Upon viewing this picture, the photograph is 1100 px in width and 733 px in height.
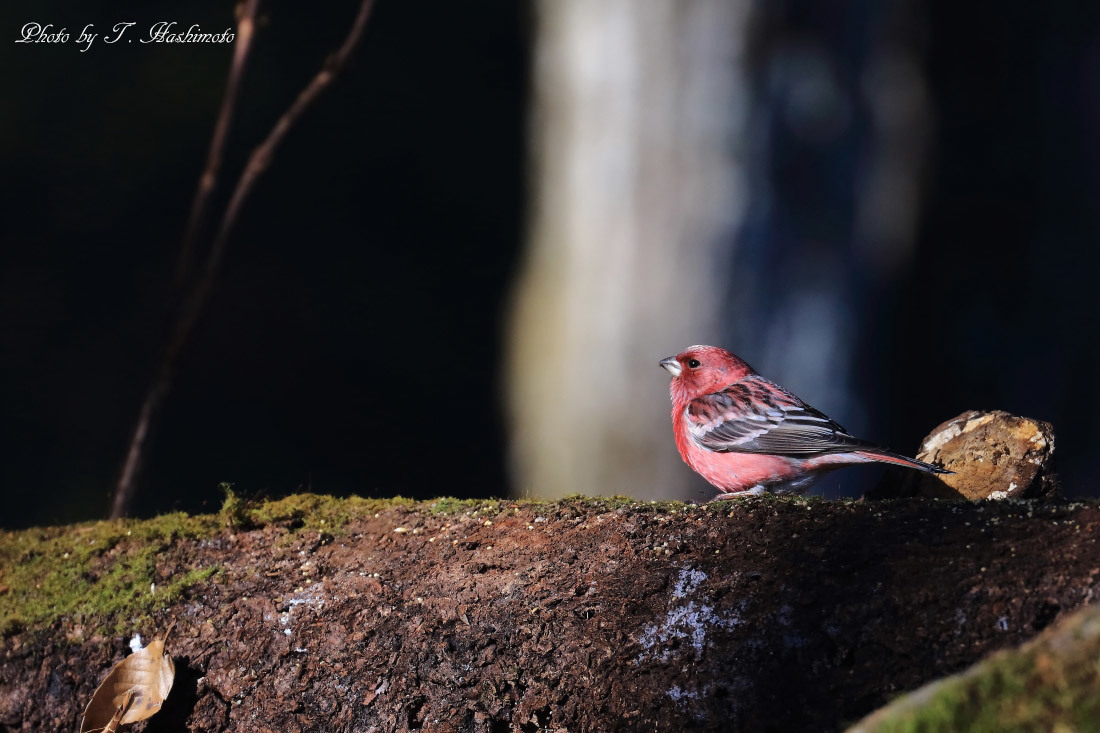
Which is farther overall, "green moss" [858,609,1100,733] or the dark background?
the dark background

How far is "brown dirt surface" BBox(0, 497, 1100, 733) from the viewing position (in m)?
2.07

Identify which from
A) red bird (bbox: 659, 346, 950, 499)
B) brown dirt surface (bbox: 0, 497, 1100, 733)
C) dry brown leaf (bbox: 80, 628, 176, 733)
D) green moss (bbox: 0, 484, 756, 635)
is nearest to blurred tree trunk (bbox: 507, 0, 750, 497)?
red bird (bbox: 659, 346, 950, 499)

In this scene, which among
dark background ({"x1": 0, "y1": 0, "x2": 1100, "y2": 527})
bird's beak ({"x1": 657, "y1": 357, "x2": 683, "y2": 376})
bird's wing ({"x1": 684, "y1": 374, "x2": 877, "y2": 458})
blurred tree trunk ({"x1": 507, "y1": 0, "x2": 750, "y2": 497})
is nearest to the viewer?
bird's wing ({"x1": 684, "y1": 374, "x2": 877, "y2": 458})

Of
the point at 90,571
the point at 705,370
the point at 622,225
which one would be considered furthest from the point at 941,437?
the point at 90,571

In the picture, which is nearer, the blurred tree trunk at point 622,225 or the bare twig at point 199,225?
the bare twig at point 199,225

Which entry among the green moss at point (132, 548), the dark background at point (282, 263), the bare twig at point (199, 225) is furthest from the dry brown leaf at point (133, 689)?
the dark background at point (282, 263)

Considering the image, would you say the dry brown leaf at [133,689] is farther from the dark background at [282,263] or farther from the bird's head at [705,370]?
the dark background at [282,263]

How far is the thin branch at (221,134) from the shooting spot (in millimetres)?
3072

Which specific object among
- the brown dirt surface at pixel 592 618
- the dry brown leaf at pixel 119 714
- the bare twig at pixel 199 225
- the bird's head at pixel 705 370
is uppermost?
the bare twig at pixel 199 225

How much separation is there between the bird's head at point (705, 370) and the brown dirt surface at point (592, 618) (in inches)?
66.1

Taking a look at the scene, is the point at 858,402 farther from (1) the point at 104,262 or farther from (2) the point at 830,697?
(1) the point at 104,262

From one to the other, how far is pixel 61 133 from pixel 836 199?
17.4 ft

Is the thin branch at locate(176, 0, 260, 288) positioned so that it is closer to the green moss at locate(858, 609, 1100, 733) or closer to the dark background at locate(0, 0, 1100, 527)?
the green moss at locate(858, 609, 1100, 733)

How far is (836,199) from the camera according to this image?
5.25 meters
